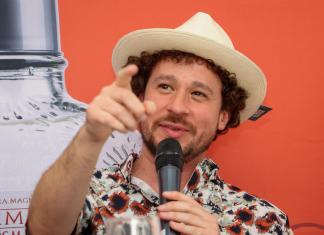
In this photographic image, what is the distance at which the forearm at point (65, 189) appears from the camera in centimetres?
104

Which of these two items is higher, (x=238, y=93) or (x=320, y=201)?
(x=238, y=93)

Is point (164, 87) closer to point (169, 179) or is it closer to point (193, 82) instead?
point (193, 82)

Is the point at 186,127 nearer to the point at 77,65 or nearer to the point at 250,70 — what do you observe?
the point at 250,70

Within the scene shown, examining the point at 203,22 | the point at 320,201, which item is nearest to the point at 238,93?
the point at 203,22

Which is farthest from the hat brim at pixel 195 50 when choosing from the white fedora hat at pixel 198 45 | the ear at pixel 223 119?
the ear at pixel 223 119

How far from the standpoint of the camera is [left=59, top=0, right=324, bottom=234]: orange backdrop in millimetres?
1804

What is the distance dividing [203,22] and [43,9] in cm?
48

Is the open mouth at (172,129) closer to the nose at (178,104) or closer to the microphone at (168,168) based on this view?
the nose at (178,104)

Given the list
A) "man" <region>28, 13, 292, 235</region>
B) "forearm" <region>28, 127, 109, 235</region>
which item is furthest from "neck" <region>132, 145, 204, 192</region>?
"forearm" <region>28, 127, 109, 235</region>

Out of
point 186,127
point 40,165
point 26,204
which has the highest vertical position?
point 186,127

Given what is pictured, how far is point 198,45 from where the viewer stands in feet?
5.11

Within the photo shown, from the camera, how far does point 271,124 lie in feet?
5.94

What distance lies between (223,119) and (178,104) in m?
0.32

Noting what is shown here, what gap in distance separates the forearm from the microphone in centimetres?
13
